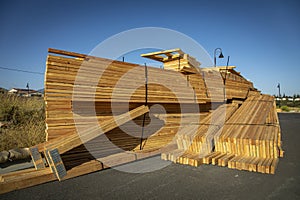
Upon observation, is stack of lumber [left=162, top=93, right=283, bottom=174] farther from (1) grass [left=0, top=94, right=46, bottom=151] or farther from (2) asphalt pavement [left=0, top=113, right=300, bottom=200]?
(1) grass [left=0, top=94, right=46, bottom=151]

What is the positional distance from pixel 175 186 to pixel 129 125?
2.42m

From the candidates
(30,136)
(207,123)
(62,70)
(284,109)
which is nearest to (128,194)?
(62,70)

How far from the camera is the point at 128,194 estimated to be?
3629mm

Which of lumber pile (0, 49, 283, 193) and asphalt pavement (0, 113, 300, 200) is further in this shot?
lumber pile (0, 49, 283, 193)

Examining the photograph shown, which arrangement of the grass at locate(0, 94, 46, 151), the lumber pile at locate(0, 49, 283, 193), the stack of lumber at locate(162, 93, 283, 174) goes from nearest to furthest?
1. the lumber pile at locate(0, 49, 283, 193)
2. the stack of lumber at locate(162, 93, 283, 174)
3. the grass at locate(0, 94, 46, 151)

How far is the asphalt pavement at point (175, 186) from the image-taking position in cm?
356

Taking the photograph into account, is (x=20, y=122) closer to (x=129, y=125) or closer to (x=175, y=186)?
(x=129, y=125)

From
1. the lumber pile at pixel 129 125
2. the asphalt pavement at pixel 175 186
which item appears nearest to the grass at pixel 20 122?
the lumber pile at pixel 129 125

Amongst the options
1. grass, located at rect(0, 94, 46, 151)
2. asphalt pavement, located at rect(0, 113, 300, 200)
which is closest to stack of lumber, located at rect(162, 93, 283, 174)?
asphalt pavement, located at rect(0, 113, 300, 200)

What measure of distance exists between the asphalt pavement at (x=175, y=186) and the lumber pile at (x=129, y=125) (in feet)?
0.91

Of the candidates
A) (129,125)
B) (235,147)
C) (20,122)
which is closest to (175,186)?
(129,125)

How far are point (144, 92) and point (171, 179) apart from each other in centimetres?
253

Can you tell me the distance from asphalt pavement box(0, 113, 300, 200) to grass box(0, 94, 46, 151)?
334 centimetres

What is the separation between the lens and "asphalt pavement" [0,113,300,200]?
3.56m
